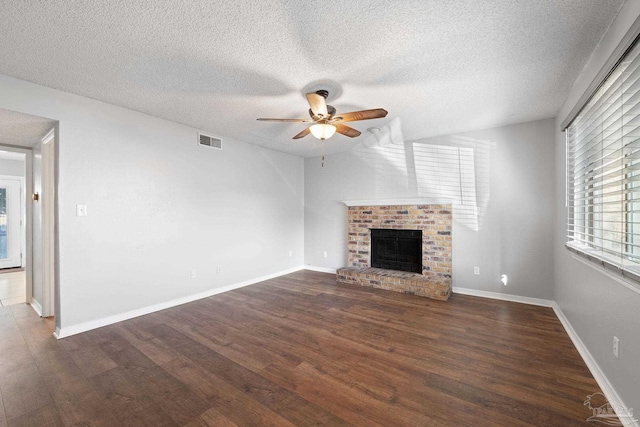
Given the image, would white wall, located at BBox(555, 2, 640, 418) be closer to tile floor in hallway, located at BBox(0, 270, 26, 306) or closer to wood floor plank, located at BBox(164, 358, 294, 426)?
wood floor plank, located at BBox(164, 358, 294, 426)

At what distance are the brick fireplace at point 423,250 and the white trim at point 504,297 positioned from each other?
265 mm

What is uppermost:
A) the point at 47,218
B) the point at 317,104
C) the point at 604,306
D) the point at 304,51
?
the point at 304,51

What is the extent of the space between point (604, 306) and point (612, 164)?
0.97 metres

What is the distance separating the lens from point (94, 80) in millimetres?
2467

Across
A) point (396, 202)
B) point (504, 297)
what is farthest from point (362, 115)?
point (504, 297)

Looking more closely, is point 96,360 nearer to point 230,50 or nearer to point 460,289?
point 230,50

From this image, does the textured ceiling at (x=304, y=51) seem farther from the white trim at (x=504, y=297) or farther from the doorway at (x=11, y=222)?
the doorway at (x=11, y=222)

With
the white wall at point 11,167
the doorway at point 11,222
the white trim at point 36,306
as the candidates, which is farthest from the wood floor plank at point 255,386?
the white wall at point 11,167

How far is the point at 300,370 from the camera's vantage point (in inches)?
82.0

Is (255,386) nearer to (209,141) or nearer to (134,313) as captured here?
(134,313)

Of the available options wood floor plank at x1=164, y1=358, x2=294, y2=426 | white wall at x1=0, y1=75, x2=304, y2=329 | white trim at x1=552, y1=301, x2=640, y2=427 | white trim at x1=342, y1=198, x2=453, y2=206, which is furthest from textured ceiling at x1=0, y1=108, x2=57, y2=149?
white trim at x1=552, y1=301, x2=640, y2=427

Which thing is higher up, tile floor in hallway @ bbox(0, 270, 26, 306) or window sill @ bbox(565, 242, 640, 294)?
window sill @ bbox(565, 242, 640, 294)

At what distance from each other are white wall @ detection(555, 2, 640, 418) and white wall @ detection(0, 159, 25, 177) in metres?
9.30

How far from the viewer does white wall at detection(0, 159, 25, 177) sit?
5590mm
